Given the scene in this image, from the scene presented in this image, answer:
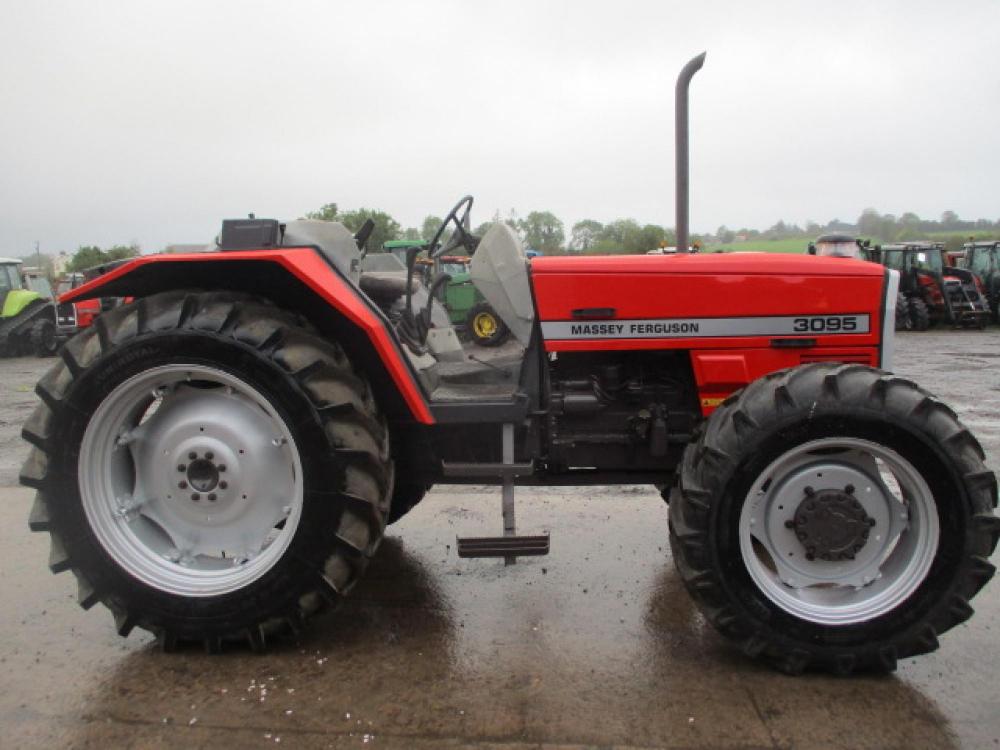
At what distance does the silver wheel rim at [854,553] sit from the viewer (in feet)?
8.63

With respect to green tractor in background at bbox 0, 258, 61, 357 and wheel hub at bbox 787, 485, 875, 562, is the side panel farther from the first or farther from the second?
green tractor in background at bbox 0, 258, 61, 357

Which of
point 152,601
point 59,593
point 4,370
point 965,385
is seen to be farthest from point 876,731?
point 4,370

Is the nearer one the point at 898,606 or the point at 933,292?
the point at 898,606

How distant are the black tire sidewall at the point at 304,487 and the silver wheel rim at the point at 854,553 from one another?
60.4 inches

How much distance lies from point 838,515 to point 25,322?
19.4 metres

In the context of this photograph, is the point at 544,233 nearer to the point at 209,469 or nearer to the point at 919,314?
the point at 209,469

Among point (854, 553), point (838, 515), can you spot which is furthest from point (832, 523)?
point (854, 553)

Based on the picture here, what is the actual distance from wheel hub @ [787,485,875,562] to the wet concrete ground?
46 cm

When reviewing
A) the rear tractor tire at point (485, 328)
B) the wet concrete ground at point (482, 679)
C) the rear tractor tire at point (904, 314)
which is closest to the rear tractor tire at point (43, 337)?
the wet concrete ground at point (482, 679)

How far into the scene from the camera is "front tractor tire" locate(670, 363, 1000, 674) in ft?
8.39

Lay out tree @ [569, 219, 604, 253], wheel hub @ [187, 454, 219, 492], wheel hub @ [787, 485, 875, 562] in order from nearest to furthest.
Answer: wheel hub @ [787, 485, 875, 562], wheel hub @ [187, 454, 219, 492], tree @ [569, 219, 604, 253]

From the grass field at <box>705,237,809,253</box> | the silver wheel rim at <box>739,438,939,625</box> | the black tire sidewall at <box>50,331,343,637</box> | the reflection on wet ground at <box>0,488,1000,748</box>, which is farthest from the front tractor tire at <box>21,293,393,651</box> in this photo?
the grass field at <box>705,237,809,253</box>

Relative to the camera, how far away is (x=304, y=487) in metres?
2.72

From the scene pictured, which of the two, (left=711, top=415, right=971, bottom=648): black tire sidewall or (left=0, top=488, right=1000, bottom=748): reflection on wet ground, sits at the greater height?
(left=711, top=415, right=971, bottom=648): black tire sidewall
